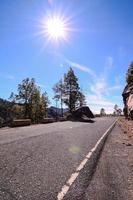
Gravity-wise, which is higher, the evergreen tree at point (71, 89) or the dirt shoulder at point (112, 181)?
the evergreen tree at point (71, 89)

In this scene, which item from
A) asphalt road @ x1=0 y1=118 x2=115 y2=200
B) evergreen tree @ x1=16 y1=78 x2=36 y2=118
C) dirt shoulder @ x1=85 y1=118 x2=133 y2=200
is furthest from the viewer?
evergreen tree @ x1=16 y1=78 x2=36 y2=118

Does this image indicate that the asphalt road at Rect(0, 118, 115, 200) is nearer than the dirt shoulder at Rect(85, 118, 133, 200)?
Yes

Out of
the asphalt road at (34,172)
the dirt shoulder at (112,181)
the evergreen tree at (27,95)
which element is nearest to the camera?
the asphalt road at (34,172)

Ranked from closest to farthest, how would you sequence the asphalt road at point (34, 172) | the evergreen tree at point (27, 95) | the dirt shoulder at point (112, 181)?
1. the asphalt road at point (34, 172)
2. the dirt shoulder at point (112, 181)
3. the evergreen tree at point (27, 95)

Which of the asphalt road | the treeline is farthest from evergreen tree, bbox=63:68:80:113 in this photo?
the asphalt road

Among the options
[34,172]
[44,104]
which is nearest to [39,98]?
[44,104]

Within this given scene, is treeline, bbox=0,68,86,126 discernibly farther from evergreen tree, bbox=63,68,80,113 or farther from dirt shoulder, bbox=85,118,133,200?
dirt shoulder, bbox=85,118,133,200

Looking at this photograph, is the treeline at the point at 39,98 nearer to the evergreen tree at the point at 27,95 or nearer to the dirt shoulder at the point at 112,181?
the evergreen tree at the point at 27,95

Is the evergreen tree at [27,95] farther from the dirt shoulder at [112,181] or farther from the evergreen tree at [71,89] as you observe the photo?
Answer: the dirt shoulder at [112,181]

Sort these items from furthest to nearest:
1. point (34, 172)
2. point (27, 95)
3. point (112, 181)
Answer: point (27, 95) → point (34, 172) → point (112, 181)

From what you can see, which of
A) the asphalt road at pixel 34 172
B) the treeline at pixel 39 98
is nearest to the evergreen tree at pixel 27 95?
the treeline at pixel 39 98

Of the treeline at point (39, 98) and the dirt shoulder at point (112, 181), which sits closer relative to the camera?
the dirt shoulder at point (112, 181)

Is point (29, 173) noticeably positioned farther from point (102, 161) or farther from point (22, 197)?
point (102, 161)

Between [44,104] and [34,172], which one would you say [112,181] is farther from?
[44,104]
